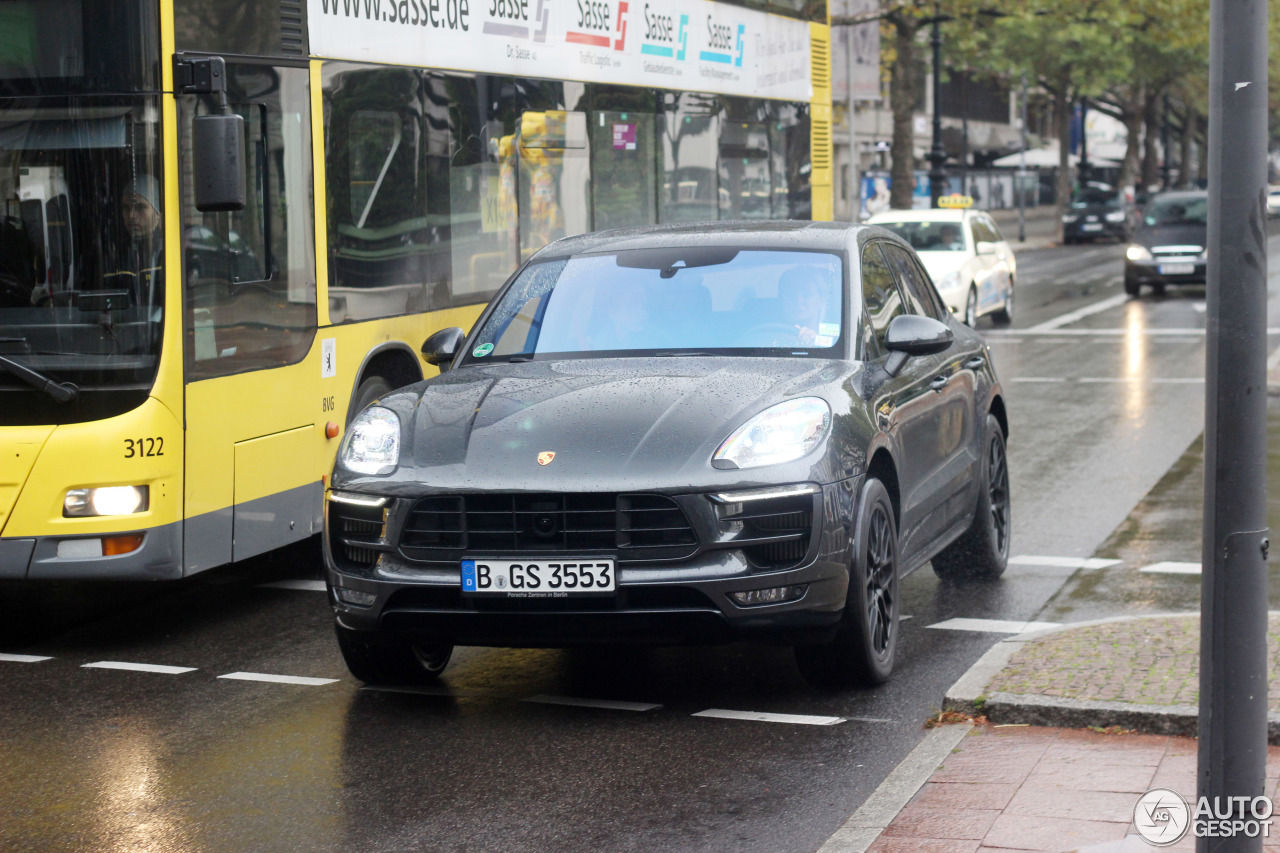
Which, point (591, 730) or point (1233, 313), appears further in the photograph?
point (591, 730)

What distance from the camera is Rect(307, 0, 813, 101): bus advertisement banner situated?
9.34m

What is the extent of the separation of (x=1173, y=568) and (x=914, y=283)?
6.62ft

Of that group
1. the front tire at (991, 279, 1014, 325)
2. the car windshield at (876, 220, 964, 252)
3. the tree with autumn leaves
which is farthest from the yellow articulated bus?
the tree with autumn leaves

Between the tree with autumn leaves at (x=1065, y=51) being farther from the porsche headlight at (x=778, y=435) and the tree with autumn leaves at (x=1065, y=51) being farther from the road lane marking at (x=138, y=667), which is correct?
the porsche headlight at (x=778, y=435)

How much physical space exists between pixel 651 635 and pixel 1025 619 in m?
2.40

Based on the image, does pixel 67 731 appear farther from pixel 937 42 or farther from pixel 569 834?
pixel 937 42

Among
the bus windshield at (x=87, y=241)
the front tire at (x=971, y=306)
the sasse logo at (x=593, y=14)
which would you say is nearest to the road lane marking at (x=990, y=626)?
the bus windshield at (x=87, y=241)

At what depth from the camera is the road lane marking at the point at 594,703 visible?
6.38m

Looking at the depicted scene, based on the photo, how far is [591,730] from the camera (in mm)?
6094

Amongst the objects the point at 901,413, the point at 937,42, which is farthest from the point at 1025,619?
the point at 937,42

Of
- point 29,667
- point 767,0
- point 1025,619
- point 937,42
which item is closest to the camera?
point 29,667

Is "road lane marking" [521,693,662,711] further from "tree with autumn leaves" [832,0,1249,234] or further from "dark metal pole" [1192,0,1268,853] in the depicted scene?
"tree with autumn leaves" [832,0,1249,234]

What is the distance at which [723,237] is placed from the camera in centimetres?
747

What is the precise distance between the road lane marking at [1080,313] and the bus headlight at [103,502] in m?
18.5
